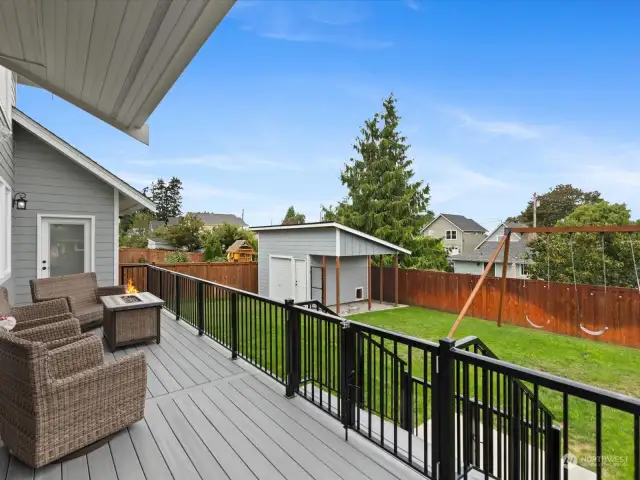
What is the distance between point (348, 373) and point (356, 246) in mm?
8529

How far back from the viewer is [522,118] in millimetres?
14891

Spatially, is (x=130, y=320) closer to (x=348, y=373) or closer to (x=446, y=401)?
(x=348, y=373)

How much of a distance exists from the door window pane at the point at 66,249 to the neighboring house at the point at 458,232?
1019 inches

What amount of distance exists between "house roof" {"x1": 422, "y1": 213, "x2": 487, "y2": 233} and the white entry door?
87.7 ft

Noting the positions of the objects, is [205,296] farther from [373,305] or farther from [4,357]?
[373,305]

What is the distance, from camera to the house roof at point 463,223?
97.1 ft

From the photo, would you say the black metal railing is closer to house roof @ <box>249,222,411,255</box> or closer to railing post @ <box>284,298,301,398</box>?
railing post @ <box>284,298,301,398</box>

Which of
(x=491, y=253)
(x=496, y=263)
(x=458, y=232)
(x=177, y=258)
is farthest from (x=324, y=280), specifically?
(x=458, y=232)

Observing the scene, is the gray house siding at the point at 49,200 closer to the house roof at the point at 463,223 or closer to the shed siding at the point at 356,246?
the shed siding at the point at 356,246

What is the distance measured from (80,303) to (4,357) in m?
3.55

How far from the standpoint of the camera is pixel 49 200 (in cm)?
604

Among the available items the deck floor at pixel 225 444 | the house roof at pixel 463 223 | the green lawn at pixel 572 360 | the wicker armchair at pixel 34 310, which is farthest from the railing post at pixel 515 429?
the house roof at pixel 463 223

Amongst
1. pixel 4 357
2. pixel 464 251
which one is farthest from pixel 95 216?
pixel 464 251

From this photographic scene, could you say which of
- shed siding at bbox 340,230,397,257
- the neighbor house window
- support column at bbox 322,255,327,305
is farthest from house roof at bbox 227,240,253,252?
the neighbor house window
